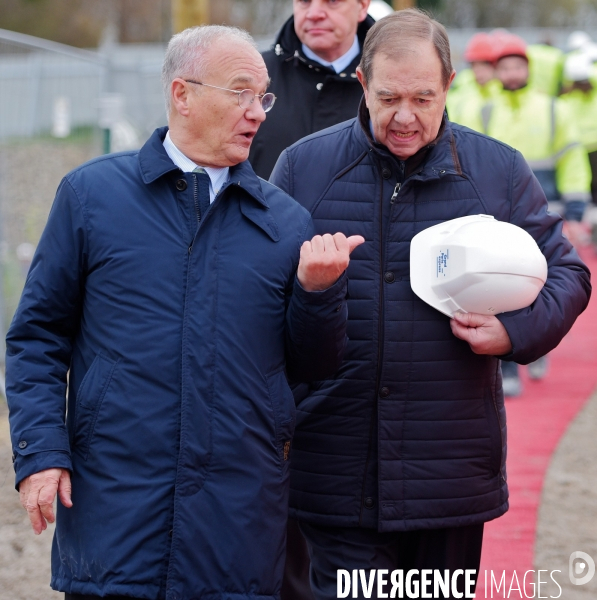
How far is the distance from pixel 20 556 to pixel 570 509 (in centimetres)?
265

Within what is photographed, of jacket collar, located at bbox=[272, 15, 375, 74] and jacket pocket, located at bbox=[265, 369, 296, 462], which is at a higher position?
jacket collar, located at bbox=[272, 15, 375, 74]

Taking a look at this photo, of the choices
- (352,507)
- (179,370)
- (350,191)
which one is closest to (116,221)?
(179,370)

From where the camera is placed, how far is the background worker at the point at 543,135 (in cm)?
774

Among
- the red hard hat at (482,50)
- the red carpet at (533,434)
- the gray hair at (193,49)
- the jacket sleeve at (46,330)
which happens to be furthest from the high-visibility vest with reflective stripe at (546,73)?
the jacket sleeve at (46,330)

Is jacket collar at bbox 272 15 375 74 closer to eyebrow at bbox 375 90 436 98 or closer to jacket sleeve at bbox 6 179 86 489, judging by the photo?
eyebrow at bbox 375 90 436 98

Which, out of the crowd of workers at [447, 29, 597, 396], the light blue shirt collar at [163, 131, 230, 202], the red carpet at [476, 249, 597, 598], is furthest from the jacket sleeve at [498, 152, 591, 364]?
the crowd of workers at [447, 29, 597, 396]

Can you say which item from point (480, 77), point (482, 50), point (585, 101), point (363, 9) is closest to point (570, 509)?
point (363, 9)

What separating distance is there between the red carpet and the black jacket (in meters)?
1.91

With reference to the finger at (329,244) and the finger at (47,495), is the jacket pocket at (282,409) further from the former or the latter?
the finger at (47,495)

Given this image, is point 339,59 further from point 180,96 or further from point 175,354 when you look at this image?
point 175,354

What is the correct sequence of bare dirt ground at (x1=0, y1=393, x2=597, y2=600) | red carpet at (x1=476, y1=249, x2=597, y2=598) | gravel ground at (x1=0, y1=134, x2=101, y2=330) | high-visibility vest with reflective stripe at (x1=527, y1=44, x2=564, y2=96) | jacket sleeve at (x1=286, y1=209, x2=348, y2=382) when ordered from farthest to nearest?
high-visibility vest with reflective stripe at (x1=527, y1=44, x2=564, y2=96)
gravel ground at (x1=0, y1=134, x2=101, y2=330)
red carpet at (x1=476, y1=249, x2=597, y2=598)
bare dirt ground at (x1=0, y1=393, x2=597, y2=600)
jacket sleeve at (x1=286, y1=209, x2=348, y2=382)

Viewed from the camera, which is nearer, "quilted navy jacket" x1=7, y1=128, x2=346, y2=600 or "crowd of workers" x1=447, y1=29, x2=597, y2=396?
"quilted navy jacket" x1=7, y1=128, x2=346, y2=600

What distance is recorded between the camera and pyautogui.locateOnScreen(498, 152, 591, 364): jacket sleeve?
3059mm

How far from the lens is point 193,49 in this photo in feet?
9.53
